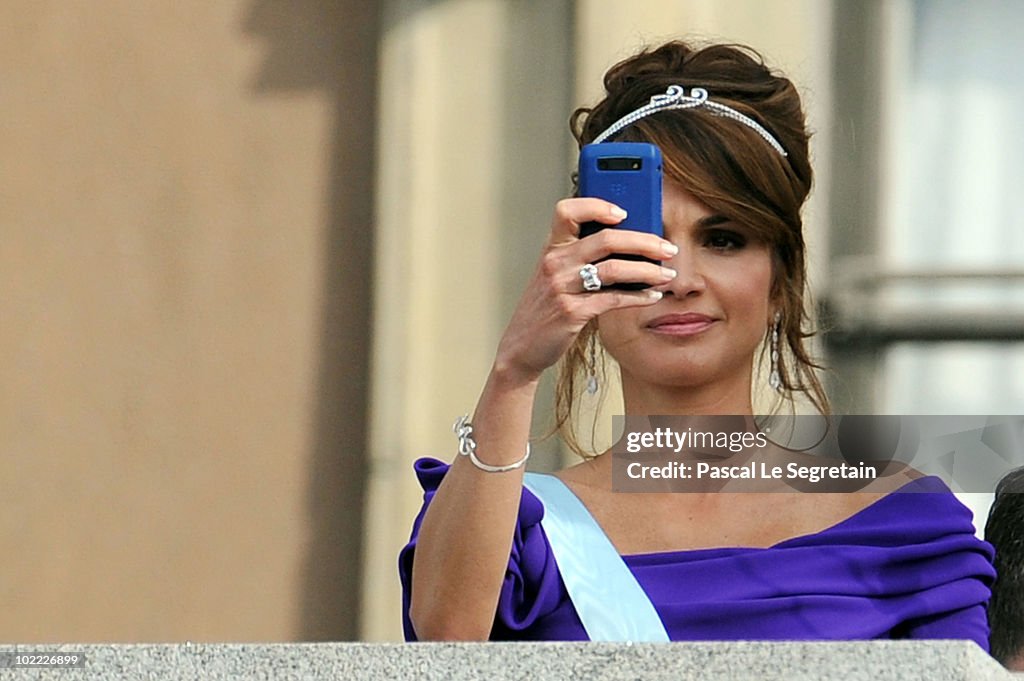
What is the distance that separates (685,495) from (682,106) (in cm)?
53

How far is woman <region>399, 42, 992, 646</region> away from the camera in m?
2.54

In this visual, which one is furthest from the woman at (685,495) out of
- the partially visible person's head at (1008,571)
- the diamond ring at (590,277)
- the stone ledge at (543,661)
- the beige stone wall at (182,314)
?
the beige stone wall at (182,314)

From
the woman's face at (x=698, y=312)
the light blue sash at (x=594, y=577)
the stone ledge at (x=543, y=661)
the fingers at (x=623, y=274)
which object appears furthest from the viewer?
the woman's face at (x=698, y=312)

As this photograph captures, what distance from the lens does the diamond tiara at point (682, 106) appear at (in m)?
2.99

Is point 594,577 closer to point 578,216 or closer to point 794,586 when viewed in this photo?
point 794,586

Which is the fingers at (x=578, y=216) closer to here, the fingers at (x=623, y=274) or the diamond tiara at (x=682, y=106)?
the fingers at (x=623, y=274)

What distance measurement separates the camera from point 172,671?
2.31 meters

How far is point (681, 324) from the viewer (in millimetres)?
2963

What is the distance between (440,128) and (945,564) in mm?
1079

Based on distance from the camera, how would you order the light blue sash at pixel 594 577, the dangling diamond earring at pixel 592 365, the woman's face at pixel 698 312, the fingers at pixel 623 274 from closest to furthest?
1. the fingers at pixel 623 274
2. the light blue sash at pixel 594 577
3. the woman's face at pixel 698 312
4. the dangling diamond earring at pixel 592 365

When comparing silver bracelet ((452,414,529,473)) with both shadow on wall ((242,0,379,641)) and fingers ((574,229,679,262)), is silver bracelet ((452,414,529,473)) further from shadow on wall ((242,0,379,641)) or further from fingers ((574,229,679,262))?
shadow on wall ((242,0,379,641))

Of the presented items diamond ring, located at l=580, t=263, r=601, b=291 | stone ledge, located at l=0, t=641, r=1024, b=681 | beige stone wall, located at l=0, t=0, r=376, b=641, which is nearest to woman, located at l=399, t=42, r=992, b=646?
diamond ring, located at l=580, t=263, r=601, b=291

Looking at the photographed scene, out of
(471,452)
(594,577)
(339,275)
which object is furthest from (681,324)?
(339,275)

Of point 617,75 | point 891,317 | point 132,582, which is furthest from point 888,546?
point 132,582
